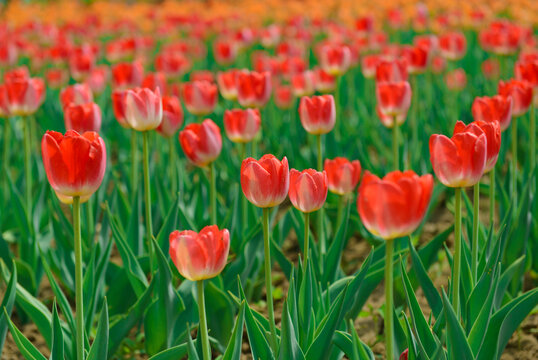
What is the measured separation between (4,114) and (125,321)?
56.0 inches

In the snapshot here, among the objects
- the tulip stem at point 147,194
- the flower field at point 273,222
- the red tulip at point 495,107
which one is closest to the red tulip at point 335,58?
the flower field at point 273,222

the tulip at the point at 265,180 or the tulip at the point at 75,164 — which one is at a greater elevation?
the tulip at the point at 75,164

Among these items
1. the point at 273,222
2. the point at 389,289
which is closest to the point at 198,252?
the point at 389,289

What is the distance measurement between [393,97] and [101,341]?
1.49 metres

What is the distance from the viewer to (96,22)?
8328 millimetres

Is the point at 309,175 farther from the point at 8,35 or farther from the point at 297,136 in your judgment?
the point at 8,35

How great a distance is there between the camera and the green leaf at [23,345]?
1633 millimetres

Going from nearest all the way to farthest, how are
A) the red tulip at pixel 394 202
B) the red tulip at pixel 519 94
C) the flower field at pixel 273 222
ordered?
the red tulip at pixel 394 202, the flower field at pixel 273 222, the red tulip at pixel 519 94

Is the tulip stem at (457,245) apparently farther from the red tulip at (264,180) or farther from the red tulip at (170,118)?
the red tulip at (170,118)

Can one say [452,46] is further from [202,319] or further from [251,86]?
[202,319]

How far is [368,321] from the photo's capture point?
2475mm

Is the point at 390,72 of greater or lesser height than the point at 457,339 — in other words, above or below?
above

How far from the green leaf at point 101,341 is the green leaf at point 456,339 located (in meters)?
0.77

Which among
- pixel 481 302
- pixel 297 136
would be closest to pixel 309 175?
pixel 481 302
